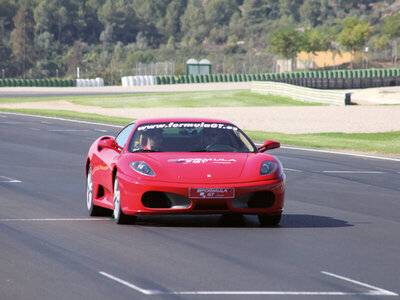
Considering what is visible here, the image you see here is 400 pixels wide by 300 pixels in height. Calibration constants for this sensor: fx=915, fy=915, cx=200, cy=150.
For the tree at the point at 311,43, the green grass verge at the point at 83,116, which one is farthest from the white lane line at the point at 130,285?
the tree at the point at 311,43

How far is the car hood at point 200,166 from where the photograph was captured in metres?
10.1

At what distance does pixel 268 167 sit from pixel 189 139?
4.01 feet

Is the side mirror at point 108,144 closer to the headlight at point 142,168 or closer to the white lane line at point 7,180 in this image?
the headlight at point 142,168

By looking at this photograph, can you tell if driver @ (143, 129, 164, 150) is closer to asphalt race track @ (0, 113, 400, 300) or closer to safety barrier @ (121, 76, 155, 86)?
asphalt race track @ (0, 113, 400, 300)

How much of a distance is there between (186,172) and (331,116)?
31906 mm

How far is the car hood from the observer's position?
10.1 meters

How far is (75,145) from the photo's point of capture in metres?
24.7

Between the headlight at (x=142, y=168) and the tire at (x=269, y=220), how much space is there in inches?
56.8

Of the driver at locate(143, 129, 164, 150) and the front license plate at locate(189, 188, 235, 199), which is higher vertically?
the driver at locate(143, 129, 164, 150)

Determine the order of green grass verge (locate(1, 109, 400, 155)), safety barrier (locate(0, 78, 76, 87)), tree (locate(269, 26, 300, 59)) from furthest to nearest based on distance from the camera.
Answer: tree (locate(269, 26, 300, 59))
safety barrier (locate(0, 78, 76, 87))
green grass verge (locate(1, 109, 400, 155))

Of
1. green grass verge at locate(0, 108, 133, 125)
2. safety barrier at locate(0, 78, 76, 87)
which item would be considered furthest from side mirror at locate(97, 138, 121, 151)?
safety barrier at locate(0, 78, 76, 87)

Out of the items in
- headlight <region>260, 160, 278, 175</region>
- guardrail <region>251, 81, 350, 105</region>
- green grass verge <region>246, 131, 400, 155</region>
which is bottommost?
guardrail <region>251, 81, 350, 105</region>

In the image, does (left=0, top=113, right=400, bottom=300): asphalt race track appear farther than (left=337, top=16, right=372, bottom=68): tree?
No

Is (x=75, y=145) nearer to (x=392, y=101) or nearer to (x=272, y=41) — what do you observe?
(x=392, y=101)
